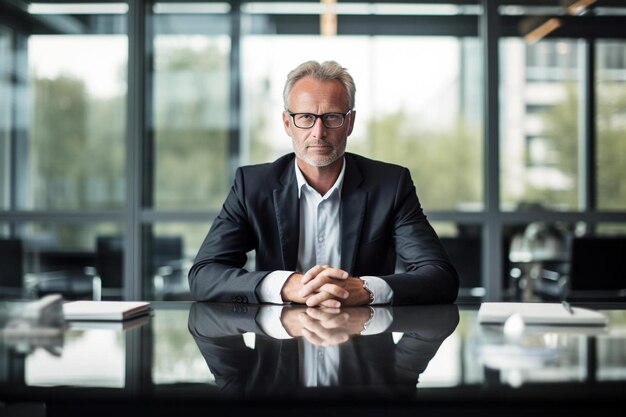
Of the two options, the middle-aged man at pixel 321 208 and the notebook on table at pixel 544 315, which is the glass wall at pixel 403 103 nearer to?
the middle-aged man at pixel 321 208

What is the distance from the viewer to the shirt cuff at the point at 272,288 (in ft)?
6.59

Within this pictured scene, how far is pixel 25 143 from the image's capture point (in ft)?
16.9

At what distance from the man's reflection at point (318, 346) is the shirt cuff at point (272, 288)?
0.24ft

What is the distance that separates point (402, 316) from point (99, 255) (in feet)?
12.2

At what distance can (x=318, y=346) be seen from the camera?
4.24 ft

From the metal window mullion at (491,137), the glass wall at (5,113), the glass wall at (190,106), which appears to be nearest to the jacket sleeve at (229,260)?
the metal window mullion at (491,137)

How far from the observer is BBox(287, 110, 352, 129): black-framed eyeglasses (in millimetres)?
2459

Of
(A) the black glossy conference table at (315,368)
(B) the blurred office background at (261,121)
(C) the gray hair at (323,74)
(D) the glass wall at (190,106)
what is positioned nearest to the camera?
(A) the black glossy conference table at (315,368)

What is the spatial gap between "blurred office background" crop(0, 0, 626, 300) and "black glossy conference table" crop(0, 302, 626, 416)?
333 cm

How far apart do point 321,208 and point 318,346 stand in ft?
4.23

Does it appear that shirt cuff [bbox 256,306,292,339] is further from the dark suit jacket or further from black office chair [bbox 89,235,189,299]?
black office chair [bbox 89,235,189,299]

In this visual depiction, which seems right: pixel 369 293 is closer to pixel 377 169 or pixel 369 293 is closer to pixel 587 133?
pixel 377 169

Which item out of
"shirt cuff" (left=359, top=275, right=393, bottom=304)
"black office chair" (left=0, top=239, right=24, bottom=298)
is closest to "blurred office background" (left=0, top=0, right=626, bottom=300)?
"black office chair" (left=0, top=239, right=24, bottom=298)

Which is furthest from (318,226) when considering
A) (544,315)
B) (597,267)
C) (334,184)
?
(597,267)
